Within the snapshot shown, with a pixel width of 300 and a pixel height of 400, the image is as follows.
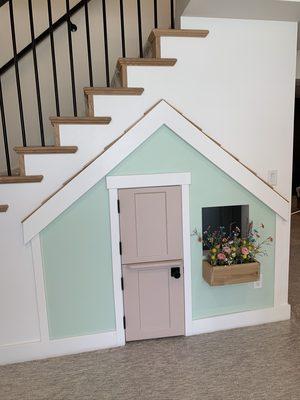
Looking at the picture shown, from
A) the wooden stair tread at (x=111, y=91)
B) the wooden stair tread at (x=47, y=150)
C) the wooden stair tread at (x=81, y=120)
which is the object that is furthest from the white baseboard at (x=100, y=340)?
the wooden stair tread at (x=111, y=91)

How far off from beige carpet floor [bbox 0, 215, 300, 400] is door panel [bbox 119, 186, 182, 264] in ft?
2.48

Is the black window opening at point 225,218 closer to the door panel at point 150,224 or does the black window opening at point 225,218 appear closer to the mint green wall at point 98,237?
the mint green wall at point 98,237

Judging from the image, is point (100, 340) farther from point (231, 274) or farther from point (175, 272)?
point (231, 274)

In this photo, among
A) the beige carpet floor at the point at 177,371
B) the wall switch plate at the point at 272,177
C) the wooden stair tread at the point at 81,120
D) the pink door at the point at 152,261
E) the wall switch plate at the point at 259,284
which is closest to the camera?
the beige carpet floor at the point at 177,371

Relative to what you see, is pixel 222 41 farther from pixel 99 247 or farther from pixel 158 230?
pixel 99 247

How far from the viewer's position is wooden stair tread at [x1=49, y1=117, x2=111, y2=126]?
221 centimetres

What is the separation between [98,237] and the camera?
2.44 meters

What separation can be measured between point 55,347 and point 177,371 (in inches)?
38.9

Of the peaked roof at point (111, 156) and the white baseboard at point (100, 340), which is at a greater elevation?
the peaked roof at point (111, 156)

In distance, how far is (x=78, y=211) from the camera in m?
2.37

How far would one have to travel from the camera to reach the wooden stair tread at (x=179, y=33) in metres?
2.27

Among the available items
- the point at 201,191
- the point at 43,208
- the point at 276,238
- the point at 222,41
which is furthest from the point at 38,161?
the point at 276,238

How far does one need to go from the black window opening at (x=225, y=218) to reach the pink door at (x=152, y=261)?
444 mm

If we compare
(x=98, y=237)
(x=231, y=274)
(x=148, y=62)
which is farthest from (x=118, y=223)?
(x=148, y=62)
